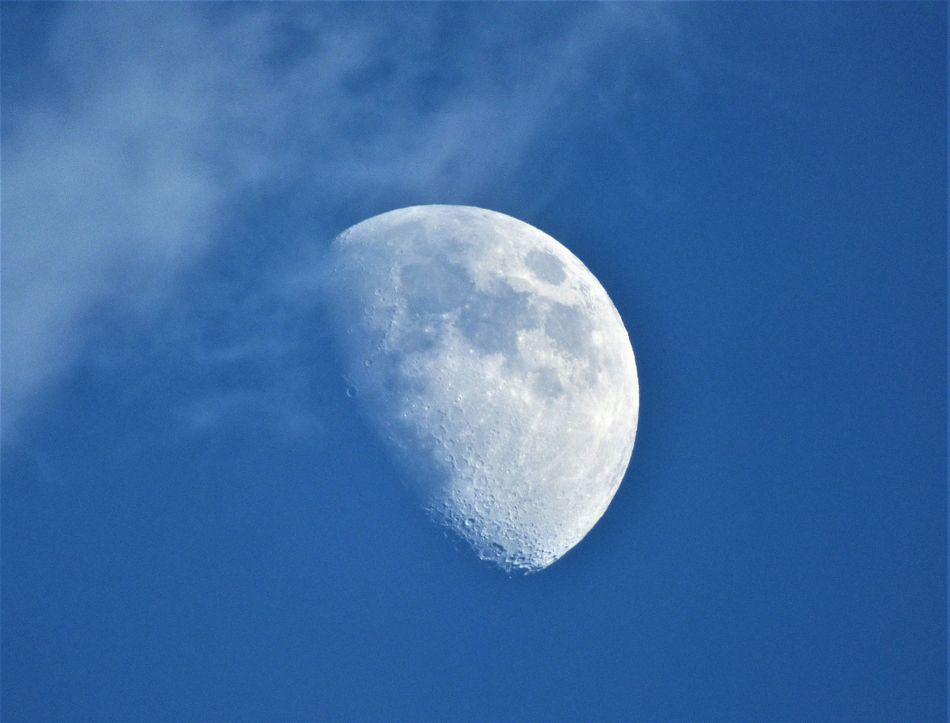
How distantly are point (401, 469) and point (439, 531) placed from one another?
2.47m

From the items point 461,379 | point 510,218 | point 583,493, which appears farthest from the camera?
point 510,218

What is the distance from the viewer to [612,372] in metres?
42.7

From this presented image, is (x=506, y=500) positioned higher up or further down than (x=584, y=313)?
further down

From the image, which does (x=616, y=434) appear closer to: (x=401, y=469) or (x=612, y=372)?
(x=612, y=372)

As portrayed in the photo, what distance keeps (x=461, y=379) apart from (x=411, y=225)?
6.81 metres

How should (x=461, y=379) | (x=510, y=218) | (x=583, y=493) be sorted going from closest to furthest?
1. (x=461, y=379)
2. (x=583, y=493)
3. (x=510, y=218)

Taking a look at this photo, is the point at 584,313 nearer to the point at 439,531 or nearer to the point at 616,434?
the point at 616,434

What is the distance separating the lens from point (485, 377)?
129ft

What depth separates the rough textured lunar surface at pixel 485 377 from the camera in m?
39.3

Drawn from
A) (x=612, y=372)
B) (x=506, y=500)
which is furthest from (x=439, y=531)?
(x=612, y=372)

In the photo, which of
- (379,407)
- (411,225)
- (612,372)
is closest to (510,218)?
(411,225)

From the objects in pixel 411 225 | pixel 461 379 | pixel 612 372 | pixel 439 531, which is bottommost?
pixel 439 531

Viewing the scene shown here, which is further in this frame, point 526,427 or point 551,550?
point 551,550

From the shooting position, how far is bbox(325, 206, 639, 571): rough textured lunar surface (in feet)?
129
